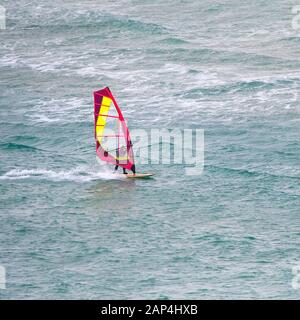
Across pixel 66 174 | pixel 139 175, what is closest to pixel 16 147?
pixel 66 174

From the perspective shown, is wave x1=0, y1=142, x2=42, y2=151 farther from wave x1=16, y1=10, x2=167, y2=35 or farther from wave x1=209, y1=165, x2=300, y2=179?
wave x1=16, y1=10, x2=167, y2=35

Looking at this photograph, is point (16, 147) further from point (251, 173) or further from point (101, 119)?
point (251, 173)

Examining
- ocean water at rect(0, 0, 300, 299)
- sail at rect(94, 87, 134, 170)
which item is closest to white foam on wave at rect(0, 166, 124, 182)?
ocean water at rect(0, 0, 300, 299)

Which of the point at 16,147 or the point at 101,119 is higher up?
the point at 101,119

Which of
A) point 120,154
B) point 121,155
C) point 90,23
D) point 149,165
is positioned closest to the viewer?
point 121,155

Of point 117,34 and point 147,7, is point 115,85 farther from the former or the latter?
point 147,7

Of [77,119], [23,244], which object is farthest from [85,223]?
[77,119]

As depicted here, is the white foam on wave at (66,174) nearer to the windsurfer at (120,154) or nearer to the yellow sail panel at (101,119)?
the windsurfer at (120,154)
